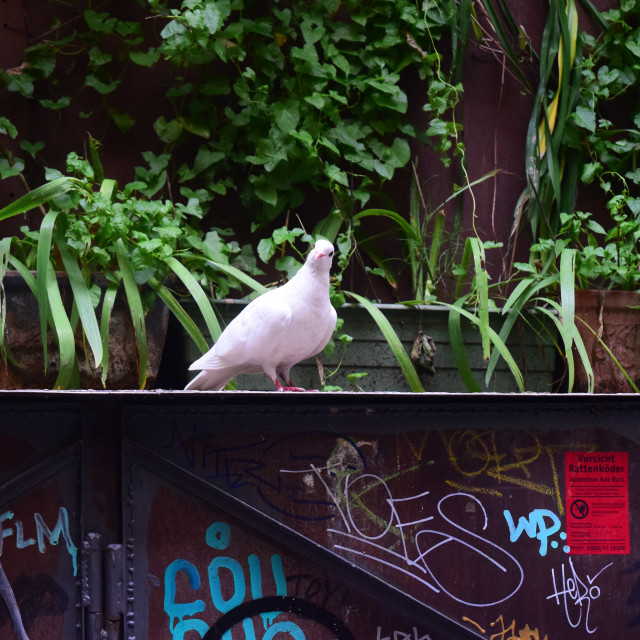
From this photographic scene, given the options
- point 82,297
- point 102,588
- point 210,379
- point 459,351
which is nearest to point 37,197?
point 82,297

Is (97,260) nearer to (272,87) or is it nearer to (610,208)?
(272,87)

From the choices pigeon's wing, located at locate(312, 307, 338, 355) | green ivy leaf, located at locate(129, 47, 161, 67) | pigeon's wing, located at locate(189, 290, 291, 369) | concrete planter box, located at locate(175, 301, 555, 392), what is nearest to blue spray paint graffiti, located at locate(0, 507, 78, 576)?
pigeon's wing, located at locate(189, 290, 291, 369)

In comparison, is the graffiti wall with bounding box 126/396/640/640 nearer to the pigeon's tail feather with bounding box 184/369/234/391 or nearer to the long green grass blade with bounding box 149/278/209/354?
the pigeon's tail feather with bounding box 184/369/234/391

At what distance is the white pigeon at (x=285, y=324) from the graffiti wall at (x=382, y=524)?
1.11 feet

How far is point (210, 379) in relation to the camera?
2.66 metres

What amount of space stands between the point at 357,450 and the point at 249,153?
2030 mm

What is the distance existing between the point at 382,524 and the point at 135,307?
1.18m

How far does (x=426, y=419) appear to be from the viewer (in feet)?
7.41

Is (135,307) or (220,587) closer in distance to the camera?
(220,587)

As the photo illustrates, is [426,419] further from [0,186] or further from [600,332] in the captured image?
[0,186]

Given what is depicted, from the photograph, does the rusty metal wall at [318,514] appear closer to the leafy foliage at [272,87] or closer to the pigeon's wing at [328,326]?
the pigeon's wing at [328,326]

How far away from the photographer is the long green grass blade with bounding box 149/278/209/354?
2.97 metres

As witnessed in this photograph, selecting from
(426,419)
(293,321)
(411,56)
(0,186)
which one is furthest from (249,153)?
(426,419)

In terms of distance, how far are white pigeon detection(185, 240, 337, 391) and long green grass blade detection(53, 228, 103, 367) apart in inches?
14.1
